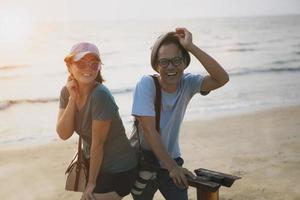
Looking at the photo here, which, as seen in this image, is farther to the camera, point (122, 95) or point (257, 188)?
point (122, 95)

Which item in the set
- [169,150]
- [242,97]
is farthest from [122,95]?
[169,150]

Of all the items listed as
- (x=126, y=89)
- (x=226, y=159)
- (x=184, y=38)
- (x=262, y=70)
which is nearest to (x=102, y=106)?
(x=184, y=38)

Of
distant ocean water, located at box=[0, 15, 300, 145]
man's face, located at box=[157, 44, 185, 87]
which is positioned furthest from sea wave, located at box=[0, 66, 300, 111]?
man's face, located at box=[157, 44, 185, 87]

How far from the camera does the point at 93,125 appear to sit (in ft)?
9.41

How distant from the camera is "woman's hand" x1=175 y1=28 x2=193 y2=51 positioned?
2.98 meters

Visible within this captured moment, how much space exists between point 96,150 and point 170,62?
2.60 feet

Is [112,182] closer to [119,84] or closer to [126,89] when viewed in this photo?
[126,89]

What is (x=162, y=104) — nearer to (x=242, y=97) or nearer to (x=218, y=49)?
(x=242, y=97)

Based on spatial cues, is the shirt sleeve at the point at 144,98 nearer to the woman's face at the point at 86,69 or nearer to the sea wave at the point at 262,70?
the woman's face at the point at 86,69

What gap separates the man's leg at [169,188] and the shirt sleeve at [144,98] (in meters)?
0.49

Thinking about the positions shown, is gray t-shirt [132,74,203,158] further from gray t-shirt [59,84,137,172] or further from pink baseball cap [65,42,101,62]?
pink baseball cap [65,42,101,62]

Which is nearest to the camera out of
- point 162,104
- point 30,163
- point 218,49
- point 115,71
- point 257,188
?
point 162,104

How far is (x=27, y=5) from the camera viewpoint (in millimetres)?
64000

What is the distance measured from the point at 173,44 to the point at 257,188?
3481 millimetres
